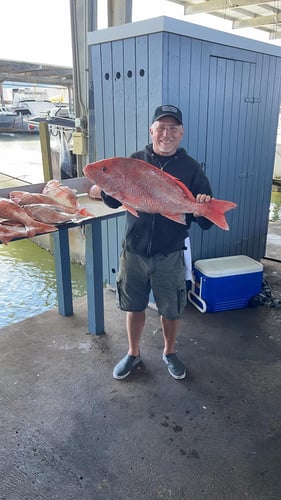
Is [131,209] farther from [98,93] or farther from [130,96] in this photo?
[98,93]

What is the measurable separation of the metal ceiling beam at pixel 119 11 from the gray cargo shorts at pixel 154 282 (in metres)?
3.20

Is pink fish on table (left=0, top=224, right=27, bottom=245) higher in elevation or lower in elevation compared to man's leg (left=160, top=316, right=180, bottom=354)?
higher

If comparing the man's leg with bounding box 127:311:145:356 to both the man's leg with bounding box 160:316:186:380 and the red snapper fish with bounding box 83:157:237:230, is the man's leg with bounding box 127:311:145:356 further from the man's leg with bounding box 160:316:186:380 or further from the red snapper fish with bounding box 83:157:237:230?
the red snapper fish with bounding box 83:157:237:230

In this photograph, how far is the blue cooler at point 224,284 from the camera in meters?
3.07

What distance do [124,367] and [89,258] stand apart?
0.81 meters

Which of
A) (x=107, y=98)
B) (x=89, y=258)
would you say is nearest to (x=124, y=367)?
(x=89, y=258)

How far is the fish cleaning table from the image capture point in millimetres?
2531

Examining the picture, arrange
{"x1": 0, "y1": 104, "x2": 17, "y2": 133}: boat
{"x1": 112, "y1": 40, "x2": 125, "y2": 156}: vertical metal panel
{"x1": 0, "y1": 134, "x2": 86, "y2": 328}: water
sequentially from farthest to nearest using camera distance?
1. {"x1": 0, "y1": 104, "x2": 17, "y2": 133}: boat
2. {"x1": 0, "y1": 134, "x2": 86, "y2": 328}: water
3. {"x1": 112, "y1": 40, "x2": 125, "y2": 156}: vertical metal panel

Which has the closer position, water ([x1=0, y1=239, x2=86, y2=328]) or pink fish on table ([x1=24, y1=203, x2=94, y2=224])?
pink fish on table ([x1=24, y1=203, x2=94, y2=224])

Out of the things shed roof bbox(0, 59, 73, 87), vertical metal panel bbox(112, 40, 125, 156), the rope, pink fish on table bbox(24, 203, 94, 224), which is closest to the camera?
pink fish on table bbox(24, 203, 94, 224)

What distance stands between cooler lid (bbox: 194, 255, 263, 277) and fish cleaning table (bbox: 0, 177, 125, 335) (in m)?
0.92

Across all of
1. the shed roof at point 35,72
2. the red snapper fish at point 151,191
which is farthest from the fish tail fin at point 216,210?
the shed roof at point 35,72

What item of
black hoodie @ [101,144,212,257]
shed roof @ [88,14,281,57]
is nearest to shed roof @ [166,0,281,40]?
shed roof @ [88,14,281,57]

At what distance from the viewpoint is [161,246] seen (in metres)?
2.06
